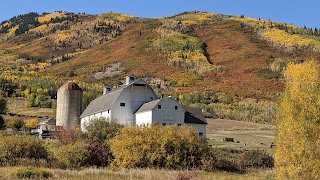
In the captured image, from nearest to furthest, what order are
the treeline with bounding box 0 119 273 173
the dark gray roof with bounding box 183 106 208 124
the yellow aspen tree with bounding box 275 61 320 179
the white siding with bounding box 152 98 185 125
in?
the yellow aspen tree with bounding box 275 61 320 179, the treeline with bounding box 0 119 273 173, the white siding with bounding box 152 98 185 125, the dark gray roof with bounding box 183 106 208 124

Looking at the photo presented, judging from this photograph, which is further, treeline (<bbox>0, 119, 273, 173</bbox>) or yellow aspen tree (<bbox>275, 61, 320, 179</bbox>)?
treeline (<bbox>0, 119, 273, 173</bbox>)

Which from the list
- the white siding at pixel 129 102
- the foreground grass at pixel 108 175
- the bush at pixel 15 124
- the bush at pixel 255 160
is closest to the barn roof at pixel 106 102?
the white siding at pixel 129 102

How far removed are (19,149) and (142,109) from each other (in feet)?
83.1

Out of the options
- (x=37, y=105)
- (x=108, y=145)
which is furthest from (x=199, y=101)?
(x=108, y=145)

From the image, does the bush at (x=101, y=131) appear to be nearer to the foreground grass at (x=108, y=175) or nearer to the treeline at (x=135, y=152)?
the treeline at (x=135, y=152)

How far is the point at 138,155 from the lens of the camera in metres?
36.6

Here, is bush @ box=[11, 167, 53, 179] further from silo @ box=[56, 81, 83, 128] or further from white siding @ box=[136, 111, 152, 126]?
silo @ box=[56, 81, 83, 128]

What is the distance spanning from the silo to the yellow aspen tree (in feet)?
190

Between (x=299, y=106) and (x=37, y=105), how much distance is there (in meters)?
→ 117

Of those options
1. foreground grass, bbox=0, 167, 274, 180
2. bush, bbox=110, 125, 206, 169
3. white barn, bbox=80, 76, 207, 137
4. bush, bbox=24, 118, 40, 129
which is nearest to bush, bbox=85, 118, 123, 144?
bush, bbox=110, 125, 206, 169

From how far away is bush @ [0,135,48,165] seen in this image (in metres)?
34.7

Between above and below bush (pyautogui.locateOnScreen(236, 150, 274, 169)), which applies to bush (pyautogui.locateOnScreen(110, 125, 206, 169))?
above

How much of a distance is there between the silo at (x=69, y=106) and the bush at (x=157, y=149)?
38.8 metres

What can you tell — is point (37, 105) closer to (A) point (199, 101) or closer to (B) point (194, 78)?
(A) point (199, 101)
